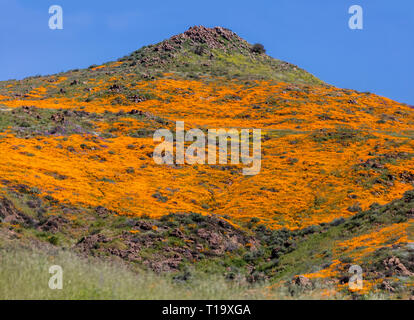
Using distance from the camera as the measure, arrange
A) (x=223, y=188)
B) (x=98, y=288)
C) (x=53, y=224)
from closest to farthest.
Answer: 1. (x=98, y=288)
2. (x=53, y=224)
3. (x=223, y=188)

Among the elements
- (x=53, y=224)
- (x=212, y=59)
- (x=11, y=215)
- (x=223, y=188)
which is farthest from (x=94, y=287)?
(x=212, y=59)

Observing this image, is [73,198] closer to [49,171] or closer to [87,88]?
[49,171]

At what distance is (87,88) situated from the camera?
8169 centimetres

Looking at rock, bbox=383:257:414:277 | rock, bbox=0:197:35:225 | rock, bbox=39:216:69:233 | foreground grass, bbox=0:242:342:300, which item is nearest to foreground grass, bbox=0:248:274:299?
foreground grass, bbox=0:242:342:300

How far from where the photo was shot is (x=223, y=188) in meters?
40.2

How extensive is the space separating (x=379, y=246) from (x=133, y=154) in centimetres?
3007

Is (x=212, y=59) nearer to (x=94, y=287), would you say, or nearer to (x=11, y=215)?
(x=11, y=215)

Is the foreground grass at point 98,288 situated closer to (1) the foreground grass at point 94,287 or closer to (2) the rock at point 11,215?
(1) the foreground grass at point 94,287

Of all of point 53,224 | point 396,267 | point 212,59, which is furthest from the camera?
point 212,59

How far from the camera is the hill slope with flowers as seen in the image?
24.3m

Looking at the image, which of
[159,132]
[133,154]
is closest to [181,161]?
[133,154]

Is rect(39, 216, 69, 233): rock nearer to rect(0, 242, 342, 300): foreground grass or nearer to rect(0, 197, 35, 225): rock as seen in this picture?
rect(0, 197, 35, 225): rock

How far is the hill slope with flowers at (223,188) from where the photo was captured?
24287 mm

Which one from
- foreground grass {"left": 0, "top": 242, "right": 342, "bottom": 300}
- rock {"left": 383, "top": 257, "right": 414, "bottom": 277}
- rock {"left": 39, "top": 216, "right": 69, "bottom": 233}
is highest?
rock {"left": 39, "top": 216, "right": 69, "bottom": 233}
